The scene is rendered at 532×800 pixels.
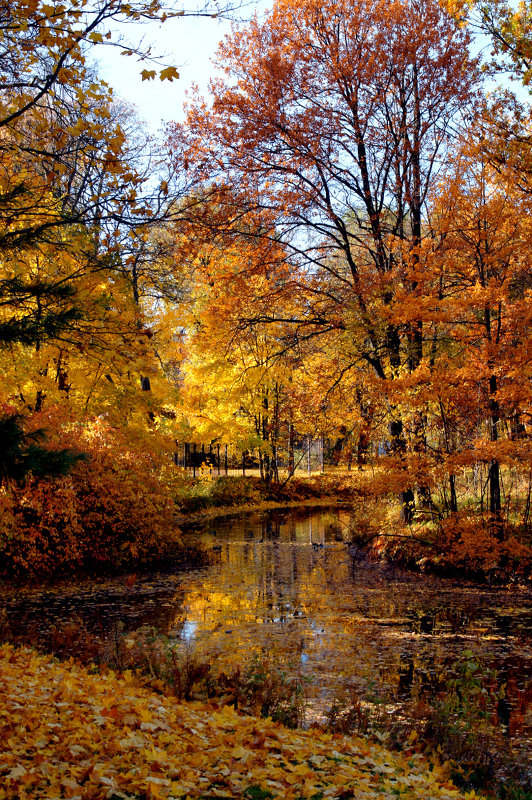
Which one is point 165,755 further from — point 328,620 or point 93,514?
point 93,514

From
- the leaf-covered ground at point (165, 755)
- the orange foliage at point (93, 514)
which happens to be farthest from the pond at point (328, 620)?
the leaf-covered ground at point (165, 755)

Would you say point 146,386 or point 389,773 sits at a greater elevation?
point 146,386

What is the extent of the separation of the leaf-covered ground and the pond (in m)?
1.39

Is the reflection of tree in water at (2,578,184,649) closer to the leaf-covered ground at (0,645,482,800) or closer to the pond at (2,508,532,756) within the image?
the pond at (2,508,532,756)

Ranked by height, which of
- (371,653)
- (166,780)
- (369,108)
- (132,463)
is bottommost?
(371,653)

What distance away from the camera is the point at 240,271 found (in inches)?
587

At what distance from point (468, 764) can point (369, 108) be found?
1323cm

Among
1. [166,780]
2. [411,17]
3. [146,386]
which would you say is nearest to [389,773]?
[166,780]

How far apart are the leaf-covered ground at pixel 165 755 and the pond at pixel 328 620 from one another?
1.39 metres

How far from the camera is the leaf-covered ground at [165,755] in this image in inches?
141

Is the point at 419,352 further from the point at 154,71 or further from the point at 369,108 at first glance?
the point at 154,71

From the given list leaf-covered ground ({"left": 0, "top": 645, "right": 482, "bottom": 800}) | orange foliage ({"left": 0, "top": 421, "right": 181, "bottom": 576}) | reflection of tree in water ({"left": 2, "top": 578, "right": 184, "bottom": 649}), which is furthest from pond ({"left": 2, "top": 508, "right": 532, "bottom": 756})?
leaf-covered ground ({"left": 0, "top": 645, "right": 482, "bottom": 800})

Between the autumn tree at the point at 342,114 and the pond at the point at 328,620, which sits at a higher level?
the autumn tree at the point at 342,114

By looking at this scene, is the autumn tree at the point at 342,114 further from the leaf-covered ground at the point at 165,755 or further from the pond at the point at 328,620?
the leaf-covered ground at the point at 165,755
